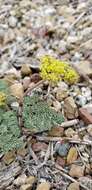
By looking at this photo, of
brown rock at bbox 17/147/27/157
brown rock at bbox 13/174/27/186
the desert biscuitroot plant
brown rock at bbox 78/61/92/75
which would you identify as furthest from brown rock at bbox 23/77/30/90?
brown rock at bbox 13/174/27/186

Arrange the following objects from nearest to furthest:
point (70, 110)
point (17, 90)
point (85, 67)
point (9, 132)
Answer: point (9, 132), point (70, 110), point (17, 90), point (85, 67)

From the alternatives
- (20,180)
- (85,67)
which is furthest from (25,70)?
(20,180)

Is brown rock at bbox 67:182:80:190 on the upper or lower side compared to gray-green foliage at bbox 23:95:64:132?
lower

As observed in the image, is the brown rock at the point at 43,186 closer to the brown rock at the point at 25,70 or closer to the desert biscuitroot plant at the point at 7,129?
the desert biscuitroot plant at the point at 7,129

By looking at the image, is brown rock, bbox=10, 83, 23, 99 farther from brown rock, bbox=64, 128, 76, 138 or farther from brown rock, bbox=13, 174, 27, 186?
brown rock, bbox=13, 174, 27, 186

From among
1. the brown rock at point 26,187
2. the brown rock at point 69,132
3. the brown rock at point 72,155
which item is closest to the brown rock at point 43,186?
the brown rock at point 26,187

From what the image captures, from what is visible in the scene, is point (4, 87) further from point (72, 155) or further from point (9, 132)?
point (72, 155)
